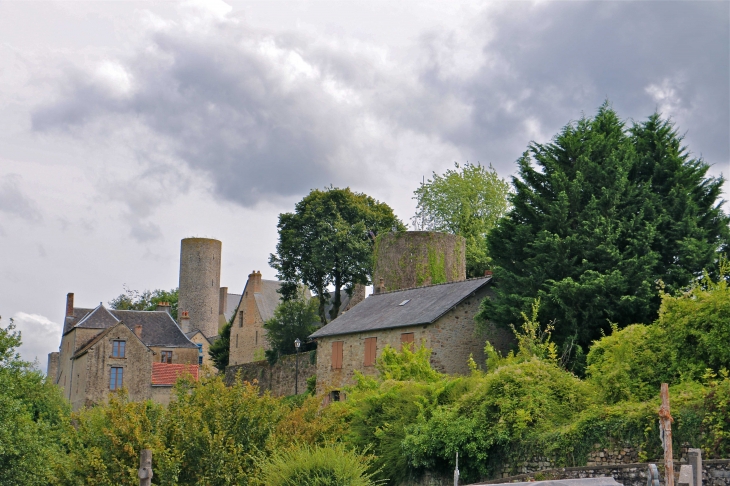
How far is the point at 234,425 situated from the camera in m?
17.2

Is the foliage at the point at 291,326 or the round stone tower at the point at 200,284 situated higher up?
the round stone tower at the point at 200,284

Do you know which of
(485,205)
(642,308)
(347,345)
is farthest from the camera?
(485,205)

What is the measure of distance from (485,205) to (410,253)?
49.5 ft

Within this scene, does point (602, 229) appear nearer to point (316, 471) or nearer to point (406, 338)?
point (406, 338)

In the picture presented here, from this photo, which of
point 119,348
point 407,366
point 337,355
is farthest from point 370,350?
point 119,348

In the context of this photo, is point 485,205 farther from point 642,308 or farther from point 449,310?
point 642,308

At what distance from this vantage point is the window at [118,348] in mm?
44250

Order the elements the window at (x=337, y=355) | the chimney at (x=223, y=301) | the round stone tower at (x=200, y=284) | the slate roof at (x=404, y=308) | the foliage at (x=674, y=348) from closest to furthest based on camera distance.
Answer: the foliage at (x=674, y=348)
the slate roof at (x=404, y=308)
the window at (x=337, y=355)
the round stone tower at (x=200, y=284)
the chimney at (x=223, y=301)

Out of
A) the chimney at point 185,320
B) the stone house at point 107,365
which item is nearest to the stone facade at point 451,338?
the stone house at point 107,365

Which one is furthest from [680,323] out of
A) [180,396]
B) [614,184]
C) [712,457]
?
[180,396]

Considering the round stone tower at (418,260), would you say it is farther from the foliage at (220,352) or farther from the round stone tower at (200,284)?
the round stone tower at (200,284)

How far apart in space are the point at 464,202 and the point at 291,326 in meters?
13.3

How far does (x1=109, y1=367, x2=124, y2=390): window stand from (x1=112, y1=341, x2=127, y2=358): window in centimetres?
66

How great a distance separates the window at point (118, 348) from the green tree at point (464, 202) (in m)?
19.1
